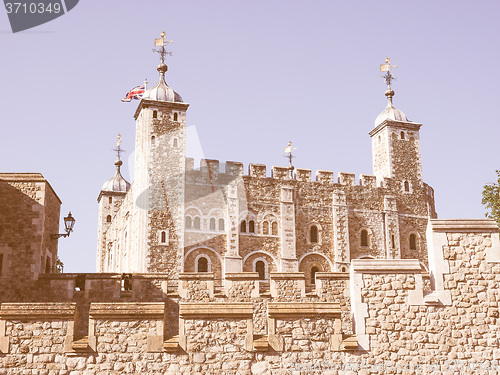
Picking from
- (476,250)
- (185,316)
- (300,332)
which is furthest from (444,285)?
(185,316)

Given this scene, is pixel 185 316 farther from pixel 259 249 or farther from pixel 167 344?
pixel 259 249

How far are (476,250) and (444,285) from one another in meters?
0.67

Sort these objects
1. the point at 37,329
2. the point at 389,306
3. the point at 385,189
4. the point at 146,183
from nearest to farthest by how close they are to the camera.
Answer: the point at 37,329 → the point at 389,306 → the point at 146,183 → the point at 385,189

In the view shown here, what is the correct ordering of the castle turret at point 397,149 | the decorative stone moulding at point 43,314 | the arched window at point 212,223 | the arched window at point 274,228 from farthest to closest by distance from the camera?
the castle turret at point 397,149, the arched window at point 274,228, the arched window at point 212,223, the decorative stone moulding at point 43,314

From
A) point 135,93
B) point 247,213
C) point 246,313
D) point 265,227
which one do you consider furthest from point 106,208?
point 246,313

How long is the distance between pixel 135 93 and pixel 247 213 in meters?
9.36

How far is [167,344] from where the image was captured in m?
8.80

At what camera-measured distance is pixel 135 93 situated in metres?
39.9

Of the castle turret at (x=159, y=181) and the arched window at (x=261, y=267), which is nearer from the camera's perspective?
the castle turret at (x=159, y=181)

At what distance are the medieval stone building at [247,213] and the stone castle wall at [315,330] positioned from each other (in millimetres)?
24800

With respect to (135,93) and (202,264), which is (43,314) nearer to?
(202,264)

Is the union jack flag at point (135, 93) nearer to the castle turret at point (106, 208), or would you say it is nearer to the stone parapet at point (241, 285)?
the castle turret at point (106, 208)

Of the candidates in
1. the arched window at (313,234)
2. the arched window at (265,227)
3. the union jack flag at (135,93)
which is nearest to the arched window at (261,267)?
the arched window at (265,227)

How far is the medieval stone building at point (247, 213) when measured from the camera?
35.7 m
